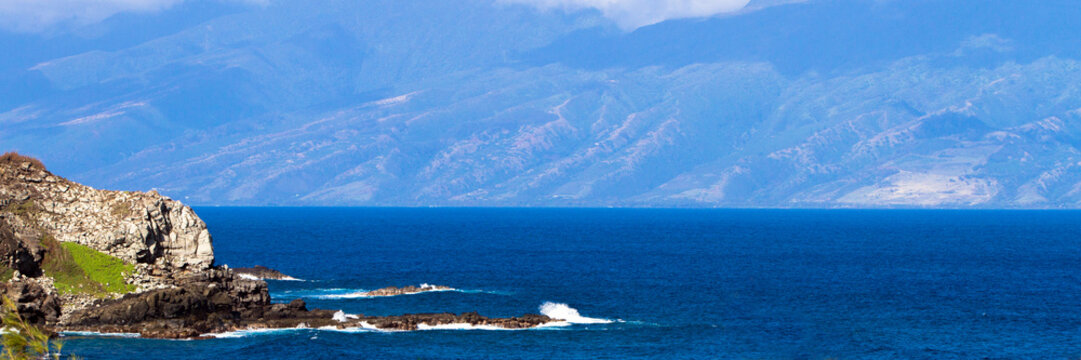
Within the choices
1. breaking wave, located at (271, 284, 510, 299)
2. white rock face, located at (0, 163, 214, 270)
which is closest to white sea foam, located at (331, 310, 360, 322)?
white rock face, located at (0, 163, 214, 270)

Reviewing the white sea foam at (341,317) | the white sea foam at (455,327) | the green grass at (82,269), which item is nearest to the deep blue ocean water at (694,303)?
the white sea foam at (455,327)

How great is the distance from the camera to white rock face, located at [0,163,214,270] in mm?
80500

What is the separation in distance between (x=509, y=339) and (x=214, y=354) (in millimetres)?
18262

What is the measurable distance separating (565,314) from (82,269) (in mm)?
32417

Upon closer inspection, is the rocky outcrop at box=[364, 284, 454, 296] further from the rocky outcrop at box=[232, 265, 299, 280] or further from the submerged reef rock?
the submerged reef rock

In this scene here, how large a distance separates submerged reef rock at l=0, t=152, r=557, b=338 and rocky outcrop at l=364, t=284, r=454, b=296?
66.6ft

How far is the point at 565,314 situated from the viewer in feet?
300

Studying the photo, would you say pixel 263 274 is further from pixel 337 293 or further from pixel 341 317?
pixel 341 317

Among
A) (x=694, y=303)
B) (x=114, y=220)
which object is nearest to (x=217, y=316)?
(x=114, y=220)

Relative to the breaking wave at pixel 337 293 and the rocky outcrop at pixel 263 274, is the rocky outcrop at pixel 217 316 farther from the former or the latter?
the rocky outcrop at pixel 263 274

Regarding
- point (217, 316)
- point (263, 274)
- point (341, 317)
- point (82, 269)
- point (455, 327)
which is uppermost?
point (263, 274)

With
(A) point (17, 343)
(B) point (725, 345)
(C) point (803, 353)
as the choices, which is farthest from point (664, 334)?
(A) point (17, 343)

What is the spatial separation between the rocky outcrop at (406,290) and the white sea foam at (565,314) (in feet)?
57.5

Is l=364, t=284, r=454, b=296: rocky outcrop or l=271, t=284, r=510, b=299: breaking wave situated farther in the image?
l=364, t=284, r=454, b=296: rocky outcrop
